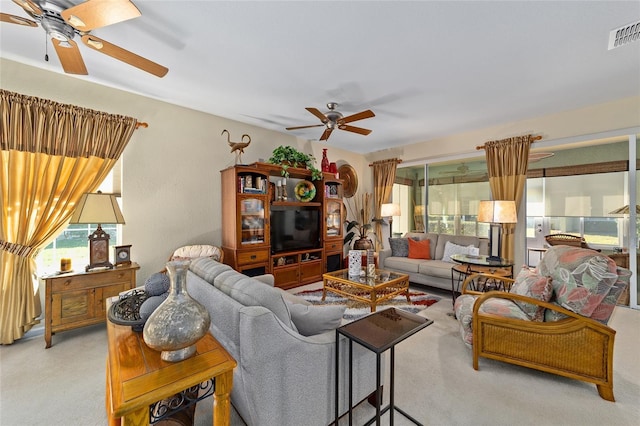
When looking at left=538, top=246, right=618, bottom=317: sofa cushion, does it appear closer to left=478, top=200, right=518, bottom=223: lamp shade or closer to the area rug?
left=478, top=200, right=518, bottom=223: lamp shade

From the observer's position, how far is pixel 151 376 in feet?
3.32

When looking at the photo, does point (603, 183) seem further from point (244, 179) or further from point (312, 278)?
point (244, 179)

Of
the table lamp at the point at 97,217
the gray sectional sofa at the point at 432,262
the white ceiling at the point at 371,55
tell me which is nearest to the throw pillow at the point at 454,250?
the gray sectional sofa at the point at 432,262

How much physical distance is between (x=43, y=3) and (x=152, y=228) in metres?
2.25

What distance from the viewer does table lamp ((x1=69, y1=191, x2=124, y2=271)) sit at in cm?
252

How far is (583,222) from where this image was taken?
4.02 metres

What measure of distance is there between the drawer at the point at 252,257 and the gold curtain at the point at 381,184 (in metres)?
2.82

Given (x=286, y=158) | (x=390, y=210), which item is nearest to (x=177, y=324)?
(x=286, y=158)

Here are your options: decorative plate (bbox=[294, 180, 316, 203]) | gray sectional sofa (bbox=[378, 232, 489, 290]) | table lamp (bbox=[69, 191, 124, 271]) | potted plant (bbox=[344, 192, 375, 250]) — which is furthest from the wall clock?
potted plant (bbox=[344, 192, 375, 250])

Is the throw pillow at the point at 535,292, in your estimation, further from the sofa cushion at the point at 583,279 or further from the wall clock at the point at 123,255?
the wall clock at the point at 123,255

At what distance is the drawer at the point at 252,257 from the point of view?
3607 mm

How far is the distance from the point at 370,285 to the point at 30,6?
11.2ft

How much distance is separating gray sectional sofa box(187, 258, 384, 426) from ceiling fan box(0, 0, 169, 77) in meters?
1.67

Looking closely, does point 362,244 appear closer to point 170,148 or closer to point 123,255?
point 170,148
